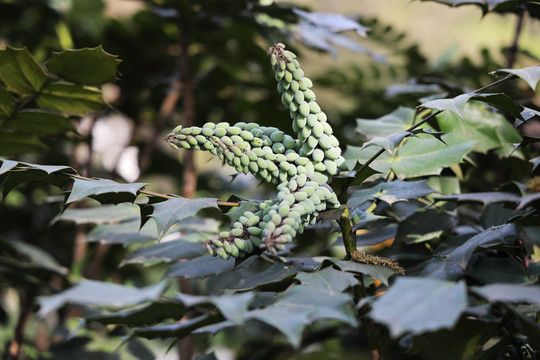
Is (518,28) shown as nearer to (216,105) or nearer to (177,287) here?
(216,105)

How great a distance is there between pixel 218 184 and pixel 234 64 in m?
0.29

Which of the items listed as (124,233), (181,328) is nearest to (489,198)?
(181,328)

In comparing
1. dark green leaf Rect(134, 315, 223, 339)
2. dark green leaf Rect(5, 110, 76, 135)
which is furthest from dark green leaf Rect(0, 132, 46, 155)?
dark green leaf Rect(134, 315, 223, 339)

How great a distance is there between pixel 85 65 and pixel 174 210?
326 millimetres

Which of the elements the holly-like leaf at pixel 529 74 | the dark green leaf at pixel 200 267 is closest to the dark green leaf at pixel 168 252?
the dark green leaf at pixel 200 267

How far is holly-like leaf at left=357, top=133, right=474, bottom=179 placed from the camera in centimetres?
56

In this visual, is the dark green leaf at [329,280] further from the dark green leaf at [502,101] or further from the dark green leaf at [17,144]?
the dark green leaf at [17,144]

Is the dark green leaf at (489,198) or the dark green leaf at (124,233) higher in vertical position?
the dark green leaf at (489,198)

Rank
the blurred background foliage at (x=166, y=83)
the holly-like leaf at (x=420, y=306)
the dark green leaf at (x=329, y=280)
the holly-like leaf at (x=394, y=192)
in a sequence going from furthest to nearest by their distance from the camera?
the blurred background foliage at (x=166, y=83)
the holly-like leaf at (x=394, y=192)
the dark green leaf at (x=329, y=280)
the holly-like leaf at (x=420, y=306)

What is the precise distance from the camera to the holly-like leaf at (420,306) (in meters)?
0.28

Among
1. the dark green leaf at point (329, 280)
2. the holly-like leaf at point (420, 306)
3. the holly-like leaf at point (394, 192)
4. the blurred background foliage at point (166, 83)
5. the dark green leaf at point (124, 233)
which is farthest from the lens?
the blurred background foliage at point (166, 83)

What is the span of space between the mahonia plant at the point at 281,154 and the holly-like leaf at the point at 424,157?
0.12 meters

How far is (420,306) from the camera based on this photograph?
0.97ft

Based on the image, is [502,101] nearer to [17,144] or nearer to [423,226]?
[423,226]
